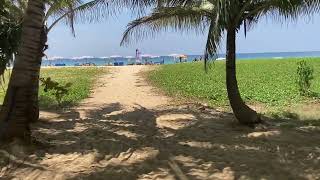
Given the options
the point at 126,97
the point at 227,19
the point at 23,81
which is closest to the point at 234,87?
the point at 227,19

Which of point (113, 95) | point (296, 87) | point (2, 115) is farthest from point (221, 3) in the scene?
point (296, 87)

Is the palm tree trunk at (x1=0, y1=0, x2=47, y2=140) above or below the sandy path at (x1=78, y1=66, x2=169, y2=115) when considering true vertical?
above

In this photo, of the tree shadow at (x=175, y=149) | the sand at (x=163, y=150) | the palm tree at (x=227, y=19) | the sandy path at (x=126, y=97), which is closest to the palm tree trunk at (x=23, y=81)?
the sand at (x=163, y=150)

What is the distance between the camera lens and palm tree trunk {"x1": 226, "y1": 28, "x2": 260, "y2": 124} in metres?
10.7

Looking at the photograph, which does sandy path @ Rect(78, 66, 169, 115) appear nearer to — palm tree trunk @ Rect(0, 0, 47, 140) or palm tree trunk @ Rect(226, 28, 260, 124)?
palm tree trunk @ Rect(226, 28, 260, 124)

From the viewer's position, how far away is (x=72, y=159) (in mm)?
8117

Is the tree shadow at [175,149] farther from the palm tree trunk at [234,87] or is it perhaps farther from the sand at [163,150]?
the palm tree trunk at [234,87]

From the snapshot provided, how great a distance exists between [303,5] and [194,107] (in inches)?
194

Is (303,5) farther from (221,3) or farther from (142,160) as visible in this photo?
(142,160)

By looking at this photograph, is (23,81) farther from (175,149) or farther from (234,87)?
(234,87)

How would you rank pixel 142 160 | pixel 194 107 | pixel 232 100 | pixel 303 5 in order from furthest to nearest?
pixel 194 107
pixel 232 100
pixel 303 5
pixel 142 160

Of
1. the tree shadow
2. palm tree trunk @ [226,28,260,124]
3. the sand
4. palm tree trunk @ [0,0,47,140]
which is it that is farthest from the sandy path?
palm tree trunk @ [0,0,47,140]

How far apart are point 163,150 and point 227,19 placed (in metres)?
2.78

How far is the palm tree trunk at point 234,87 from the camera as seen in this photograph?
10.7 metres
